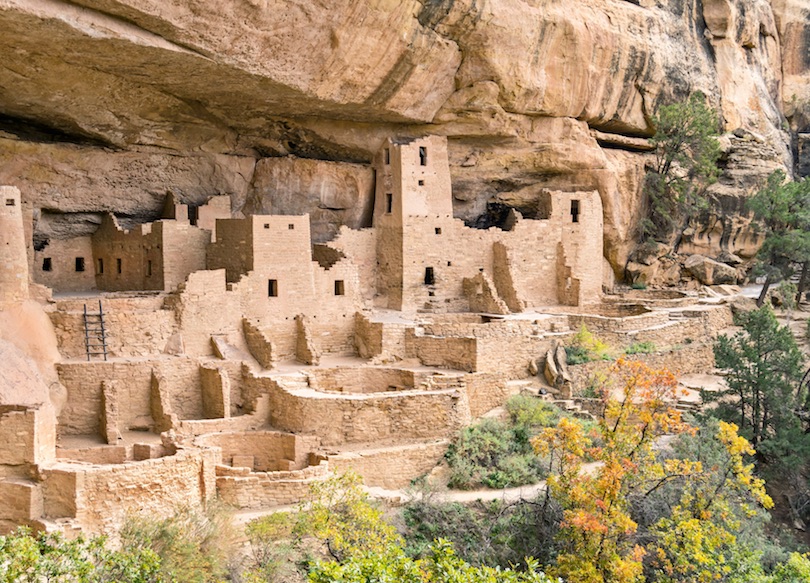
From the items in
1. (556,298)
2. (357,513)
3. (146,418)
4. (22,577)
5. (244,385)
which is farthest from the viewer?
(556,298)

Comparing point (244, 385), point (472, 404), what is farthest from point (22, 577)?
point (472, 404)

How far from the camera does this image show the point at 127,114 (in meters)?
18.4

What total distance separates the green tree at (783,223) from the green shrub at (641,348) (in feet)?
19.8

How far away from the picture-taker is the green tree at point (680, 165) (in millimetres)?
24594

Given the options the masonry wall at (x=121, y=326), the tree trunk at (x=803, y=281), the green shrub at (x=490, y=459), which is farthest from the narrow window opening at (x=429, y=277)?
the tree trunk at (x=803, y=281)

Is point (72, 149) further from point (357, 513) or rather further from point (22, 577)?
point (22, 577)

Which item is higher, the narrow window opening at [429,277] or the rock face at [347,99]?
the rock face at [347,99]

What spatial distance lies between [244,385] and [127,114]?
20.1 ft

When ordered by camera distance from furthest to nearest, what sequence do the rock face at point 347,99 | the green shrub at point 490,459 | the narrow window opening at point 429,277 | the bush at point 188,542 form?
the narrow window opening at point 429,277 → the rock face at point 347,99 → the green shrub at point 490,459 → the bush at point 188,542

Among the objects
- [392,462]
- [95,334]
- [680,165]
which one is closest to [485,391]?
[392,462]

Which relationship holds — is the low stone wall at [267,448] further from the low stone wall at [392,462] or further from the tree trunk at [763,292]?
the tree trunk at [763,292]

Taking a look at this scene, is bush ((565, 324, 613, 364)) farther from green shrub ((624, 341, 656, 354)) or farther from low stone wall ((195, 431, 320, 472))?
low stone wall ((195, 431, 320, 472))

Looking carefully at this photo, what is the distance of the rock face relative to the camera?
15.7m

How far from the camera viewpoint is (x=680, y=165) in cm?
2559
